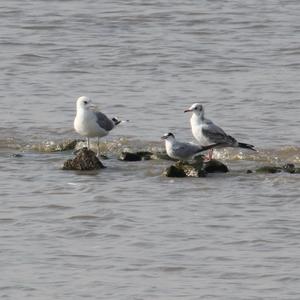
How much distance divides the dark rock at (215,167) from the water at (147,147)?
16cm

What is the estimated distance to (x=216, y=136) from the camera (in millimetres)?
14258

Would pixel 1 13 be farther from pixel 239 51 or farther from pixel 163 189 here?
pixel 163 189

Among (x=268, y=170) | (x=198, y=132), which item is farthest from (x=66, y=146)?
(x=268, y=170)

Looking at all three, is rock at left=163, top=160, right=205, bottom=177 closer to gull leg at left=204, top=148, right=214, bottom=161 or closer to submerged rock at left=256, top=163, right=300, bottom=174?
submerged rock at left=256, top=163, right=300, bottom=174

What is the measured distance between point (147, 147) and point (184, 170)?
1.72m

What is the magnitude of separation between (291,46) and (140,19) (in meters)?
3.87

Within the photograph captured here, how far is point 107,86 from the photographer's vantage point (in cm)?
1836

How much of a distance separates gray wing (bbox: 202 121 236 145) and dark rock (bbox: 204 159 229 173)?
565 mm

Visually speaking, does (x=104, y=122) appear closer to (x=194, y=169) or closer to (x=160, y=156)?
(x=160, y=156)

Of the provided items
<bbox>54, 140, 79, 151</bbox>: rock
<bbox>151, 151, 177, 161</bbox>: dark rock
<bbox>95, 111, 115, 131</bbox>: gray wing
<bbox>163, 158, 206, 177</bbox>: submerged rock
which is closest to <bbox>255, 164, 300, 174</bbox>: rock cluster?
<bbox>163, 158, 206, 177</bbox>: submerged rock

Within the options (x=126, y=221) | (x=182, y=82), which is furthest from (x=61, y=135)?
(x=126, y=221)

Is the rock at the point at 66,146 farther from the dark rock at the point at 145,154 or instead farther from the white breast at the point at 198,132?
the white breast at the point at 198,132

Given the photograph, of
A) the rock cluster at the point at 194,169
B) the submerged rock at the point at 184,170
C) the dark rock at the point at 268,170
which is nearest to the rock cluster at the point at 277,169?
the dark rock at the point at 268,170

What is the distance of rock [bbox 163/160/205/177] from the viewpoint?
13.4 m
